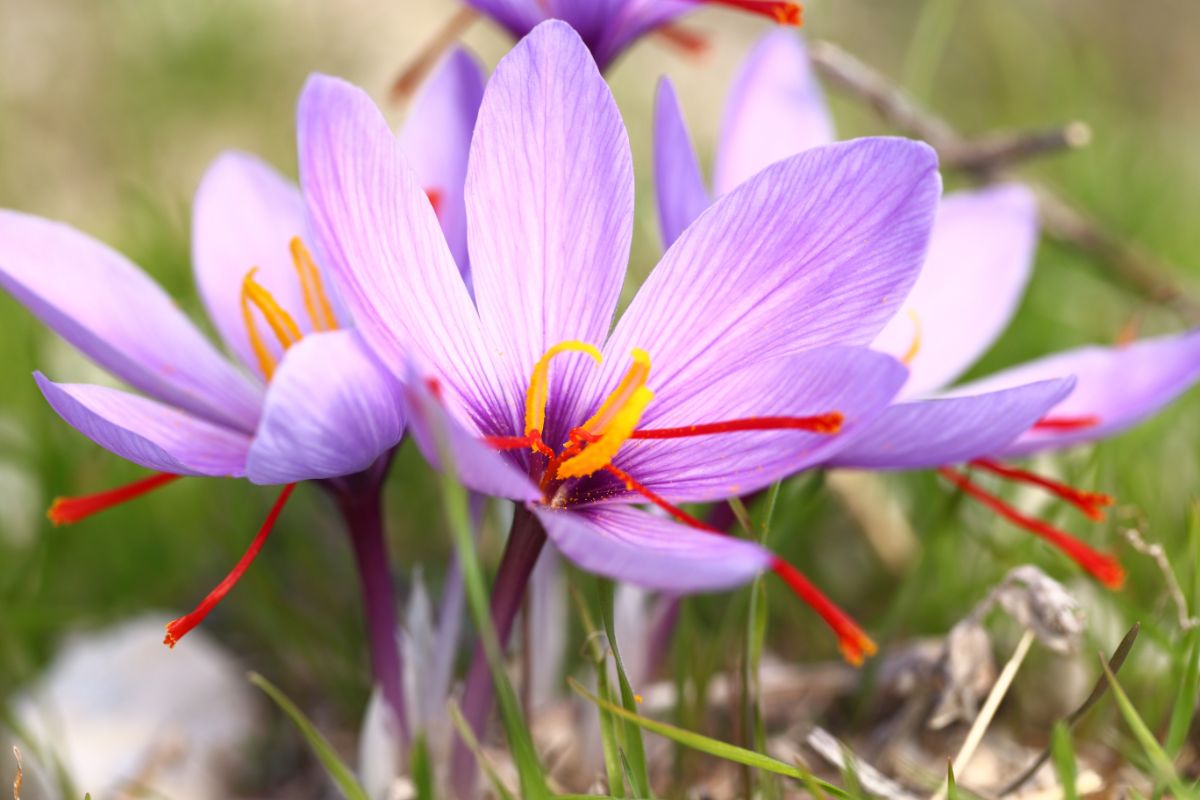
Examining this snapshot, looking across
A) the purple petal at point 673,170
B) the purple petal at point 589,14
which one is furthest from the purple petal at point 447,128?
the purple petal at point 673,170

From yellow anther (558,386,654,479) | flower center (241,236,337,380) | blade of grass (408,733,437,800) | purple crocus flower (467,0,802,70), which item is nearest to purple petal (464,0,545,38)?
purple crocus flower (467,0,802,70)

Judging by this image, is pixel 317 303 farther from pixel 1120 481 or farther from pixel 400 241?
pixel 1120 481

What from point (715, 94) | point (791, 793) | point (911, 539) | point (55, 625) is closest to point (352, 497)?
point (791, 793)

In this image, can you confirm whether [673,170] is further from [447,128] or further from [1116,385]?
[1116,385]

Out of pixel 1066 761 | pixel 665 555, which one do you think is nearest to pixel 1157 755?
pixel 1066 761

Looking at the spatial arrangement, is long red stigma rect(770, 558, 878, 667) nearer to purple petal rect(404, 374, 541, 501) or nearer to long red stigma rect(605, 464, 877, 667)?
long red stigma rect(605, 464, 877, 667)
